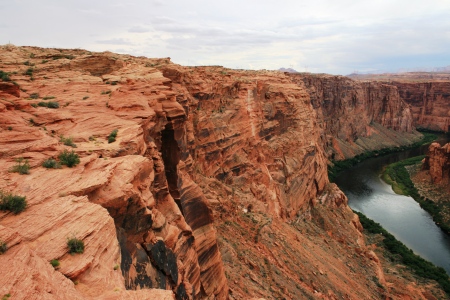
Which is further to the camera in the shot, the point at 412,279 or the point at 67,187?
the point at 412,279

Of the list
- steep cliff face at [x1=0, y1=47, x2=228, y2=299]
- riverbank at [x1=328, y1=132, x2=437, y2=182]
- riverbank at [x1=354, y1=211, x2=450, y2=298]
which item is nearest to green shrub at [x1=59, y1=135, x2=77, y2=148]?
steep cliff face at [x1=0, y1=47, x2=228, y2=299]

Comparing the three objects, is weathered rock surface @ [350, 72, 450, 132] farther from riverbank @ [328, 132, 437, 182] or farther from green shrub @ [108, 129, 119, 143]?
green shrub @ [108, 129, 119, 143]

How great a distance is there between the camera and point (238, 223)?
87.9 ft

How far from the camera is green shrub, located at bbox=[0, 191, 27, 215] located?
8.27 meters

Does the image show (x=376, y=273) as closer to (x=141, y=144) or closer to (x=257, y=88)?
(x=257, y=88)

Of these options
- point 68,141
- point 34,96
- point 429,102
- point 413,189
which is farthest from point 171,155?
point 429,102

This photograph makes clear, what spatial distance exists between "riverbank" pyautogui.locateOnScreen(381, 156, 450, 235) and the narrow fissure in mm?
50204

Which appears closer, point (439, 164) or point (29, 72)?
point (29, 72)

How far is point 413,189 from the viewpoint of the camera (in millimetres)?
70625

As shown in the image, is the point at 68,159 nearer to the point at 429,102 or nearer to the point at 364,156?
the point at 364,156

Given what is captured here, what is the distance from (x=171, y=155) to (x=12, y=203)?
10647 millimetres

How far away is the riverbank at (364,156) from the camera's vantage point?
82.8 m

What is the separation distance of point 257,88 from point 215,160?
1569 cm

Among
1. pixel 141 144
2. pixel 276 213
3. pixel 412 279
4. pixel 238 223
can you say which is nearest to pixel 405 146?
pixel 412 279
